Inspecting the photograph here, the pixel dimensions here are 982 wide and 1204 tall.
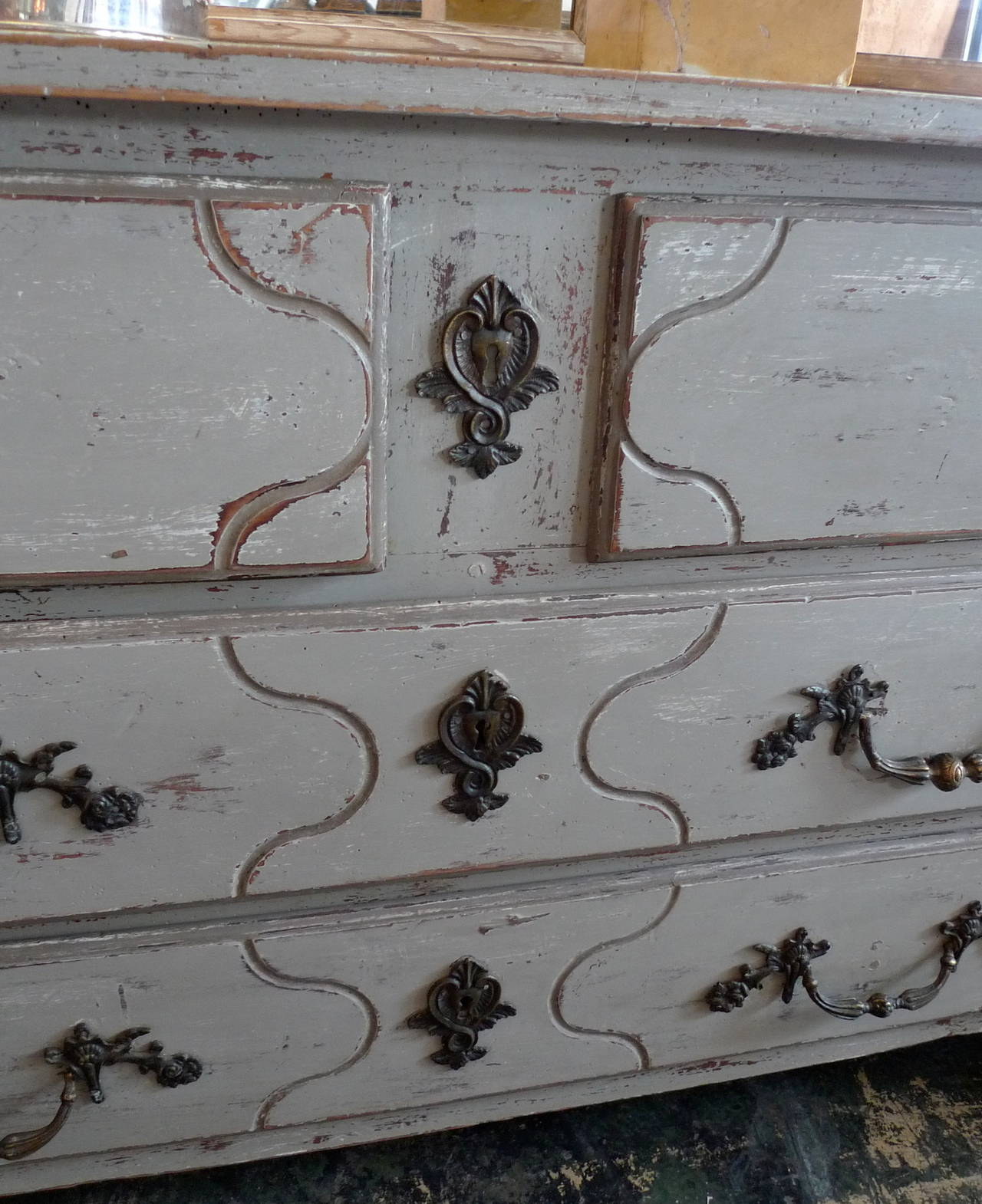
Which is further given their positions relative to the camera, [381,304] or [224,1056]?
[224,1056]

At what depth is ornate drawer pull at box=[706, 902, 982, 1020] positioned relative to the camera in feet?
2.12

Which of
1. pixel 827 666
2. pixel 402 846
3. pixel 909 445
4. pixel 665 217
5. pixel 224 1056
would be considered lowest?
pixel 224 1056

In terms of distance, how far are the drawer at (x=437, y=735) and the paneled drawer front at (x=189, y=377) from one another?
0.06m

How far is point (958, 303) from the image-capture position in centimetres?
49

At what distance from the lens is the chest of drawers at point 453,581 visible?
41 centimetres

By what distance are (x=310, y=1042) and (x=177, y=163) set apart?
0.52 meters

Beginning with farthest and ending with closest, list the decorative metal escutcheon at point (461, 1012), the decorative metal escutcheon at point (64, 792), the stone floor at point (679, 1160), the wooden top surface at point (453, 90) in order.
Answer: the stone floor at point (679, 1160) → the decorative metal escutcheon at point (461, 1012) → the decorative metal escutcheon at point (64, 792) → the wooden top surface at point (453, 90)

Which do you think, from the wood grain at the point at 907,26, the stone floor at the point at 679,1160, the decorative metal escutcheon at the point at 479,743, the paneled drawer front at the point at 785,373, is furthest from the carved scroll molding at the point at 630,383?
the stone floor at the point at 679,1160

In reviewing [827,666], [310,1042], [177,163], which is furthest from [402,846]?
[177,163]

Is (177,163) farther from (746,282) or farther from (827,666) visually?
(827,666)

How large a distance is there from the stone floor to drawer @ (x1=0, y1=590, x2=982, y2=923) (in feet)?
1.06

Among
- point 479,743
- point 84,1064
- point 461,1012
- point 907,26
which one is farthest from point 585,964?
point 907,26

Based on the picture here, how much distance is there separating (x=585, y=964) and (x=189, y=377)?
454 mm

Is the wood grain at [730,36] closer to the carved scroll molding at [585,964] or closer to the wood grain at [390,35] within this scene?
the wood grain at [390,35]
